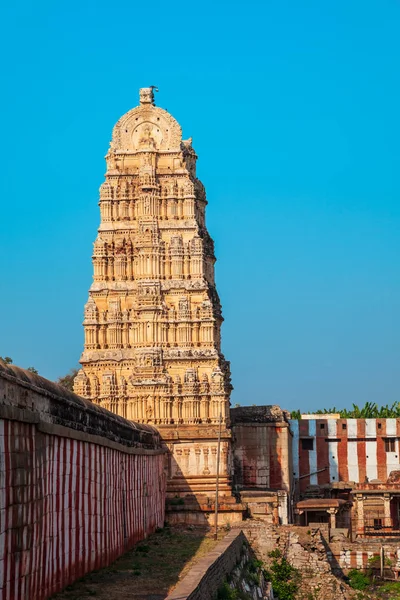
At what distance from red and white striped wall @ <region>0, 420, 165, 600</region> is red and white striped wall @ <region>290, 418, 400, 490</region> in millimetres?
38149

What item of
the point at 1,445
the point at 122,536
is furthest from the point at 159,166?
the point at 1,445

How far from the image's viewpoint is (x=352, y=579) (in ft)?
175

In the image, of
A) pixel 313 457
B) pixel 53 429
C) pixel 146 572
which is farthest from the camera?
pixel 313 457

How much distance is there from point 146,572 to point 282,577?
16.4 metres

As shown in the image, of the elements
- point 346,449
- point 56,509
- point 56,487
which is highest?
point 346,449

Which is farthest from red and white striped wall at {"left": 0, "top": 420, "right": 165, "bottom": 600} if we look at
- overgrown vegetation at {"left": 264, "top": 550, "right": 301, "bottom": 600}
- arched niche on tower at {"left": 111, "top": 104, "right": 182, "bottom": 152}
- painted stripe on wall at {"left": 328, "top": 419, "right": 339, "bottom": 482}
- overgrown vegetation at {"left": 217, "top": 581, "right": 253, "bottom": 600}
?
painted stripe on wall at {"left": 328, "top": 419, "right": 339, "bottom": 482}

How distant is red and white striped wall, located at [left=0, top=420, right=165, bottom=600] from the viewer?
21125mm

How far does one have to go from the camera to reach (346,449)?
254 feet

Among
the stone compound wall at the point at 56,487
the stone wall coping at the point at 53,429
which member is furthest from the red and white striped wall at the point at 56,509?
the stone wall coping at the point at 53,429

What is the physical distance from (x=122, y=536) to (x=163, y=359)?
2155 centimetres

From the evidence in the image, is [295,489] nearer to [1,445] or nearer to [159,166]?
[159,166]

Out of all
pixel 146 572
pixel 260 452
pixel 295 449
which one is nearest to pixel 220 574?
pixel 146 572

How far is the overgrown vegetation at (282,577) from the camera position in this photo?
4456 cm

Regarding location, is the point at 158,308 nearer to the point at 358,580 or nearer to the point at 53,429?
the point at 358,580
